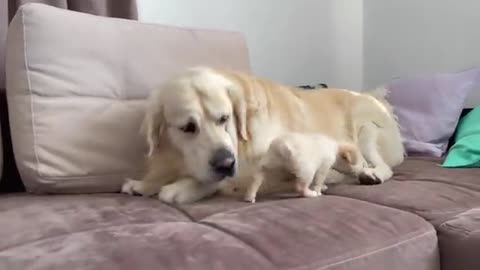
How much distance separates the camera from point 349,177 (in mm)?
1775

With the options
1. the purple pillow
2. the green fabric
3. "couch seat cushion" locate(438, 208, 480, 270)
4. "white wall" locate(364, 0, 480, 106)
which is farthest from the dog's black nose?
"white wall" locate(364, 0, 480, 106)

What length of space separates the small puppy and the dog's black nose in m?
0.07

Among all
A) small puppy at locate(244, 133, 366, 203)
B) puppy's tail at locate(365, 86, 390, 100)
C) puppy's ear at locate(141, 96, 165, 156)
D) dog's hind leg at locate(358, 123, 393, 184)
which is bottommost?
dog's hind leg at locate(358, 123, 393, 184)

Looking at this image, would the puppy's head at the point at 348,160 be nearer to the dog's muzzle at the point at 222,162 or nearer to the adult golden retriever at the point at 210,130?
the adult golden retriever at the point at 210,130

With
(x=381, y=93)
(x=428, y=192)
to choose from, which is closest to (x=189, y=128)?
(x=428, y=192)

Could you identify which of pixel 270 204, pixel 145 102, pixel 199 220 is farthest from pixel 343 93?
pixel 199 220

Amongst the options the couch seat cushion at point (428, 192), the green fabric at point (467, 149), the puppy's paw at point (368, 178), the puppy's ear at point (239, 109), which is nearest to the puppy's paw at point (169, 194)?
the puppy's ear at point (239, 109)

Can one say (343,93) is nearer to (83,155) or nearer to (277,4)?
(277,4)

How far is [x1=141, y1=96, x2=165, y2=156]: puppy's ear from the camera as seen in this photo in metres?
1.63

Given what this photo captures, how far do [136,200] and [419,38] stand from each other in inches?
68.7

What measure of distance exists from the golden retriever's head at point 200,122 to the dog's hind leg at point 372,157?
0.38 meters

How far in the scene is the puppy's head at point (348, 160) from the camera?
1.72m

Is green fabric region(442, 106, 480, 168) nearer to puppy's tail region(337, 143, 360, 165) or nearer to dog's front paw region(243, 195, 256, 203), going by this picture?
puppy's tail region(337, 143, 360, 165)

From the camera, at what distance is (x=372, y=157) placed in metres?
1.99
